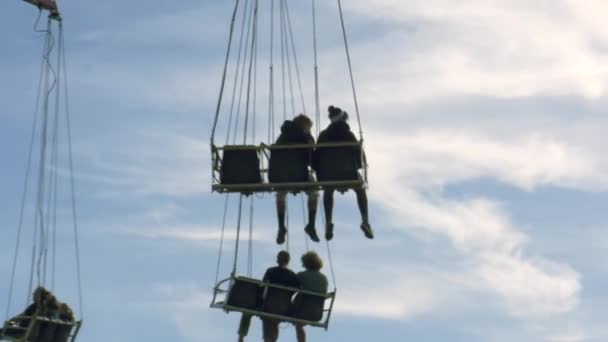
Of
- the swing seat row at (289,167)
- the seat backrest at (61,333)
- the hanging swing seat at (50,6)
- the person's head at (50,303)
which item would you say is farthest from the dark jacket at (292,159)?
the hanging swing seat at (50,6)

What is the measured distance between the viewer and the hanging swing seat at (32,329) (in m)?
40.2

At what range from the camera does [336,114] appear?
36750mm

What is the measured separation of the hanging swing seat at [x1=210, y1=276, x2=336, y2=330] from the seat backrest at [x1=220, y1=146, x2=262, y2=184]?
1.88m

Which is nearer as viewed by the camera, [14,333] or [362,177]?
[362,177]

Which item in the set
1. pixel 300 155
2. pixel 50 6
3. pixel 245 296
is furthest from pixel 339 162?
pixel 50 6

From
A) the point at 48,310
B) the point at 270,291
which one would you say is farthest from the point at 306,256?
the point at 48,310

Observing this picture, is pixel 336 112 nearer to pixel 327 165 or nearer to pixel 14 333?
pixel 327 165

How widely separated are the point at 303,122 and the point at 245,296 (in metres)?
3.44

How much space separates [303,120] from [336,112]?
0.80 metres

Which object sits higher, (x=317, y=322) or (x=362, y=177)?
(x=362, y=177)

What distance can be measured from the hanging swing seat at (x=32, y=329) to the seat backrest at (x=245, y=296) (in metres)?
5.51

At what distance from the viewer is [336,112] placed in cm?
3672

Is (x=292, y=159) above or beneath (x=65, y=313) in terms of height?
above

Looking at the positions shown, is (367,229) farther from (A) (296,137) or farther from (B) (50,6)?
(B) (50,6)
